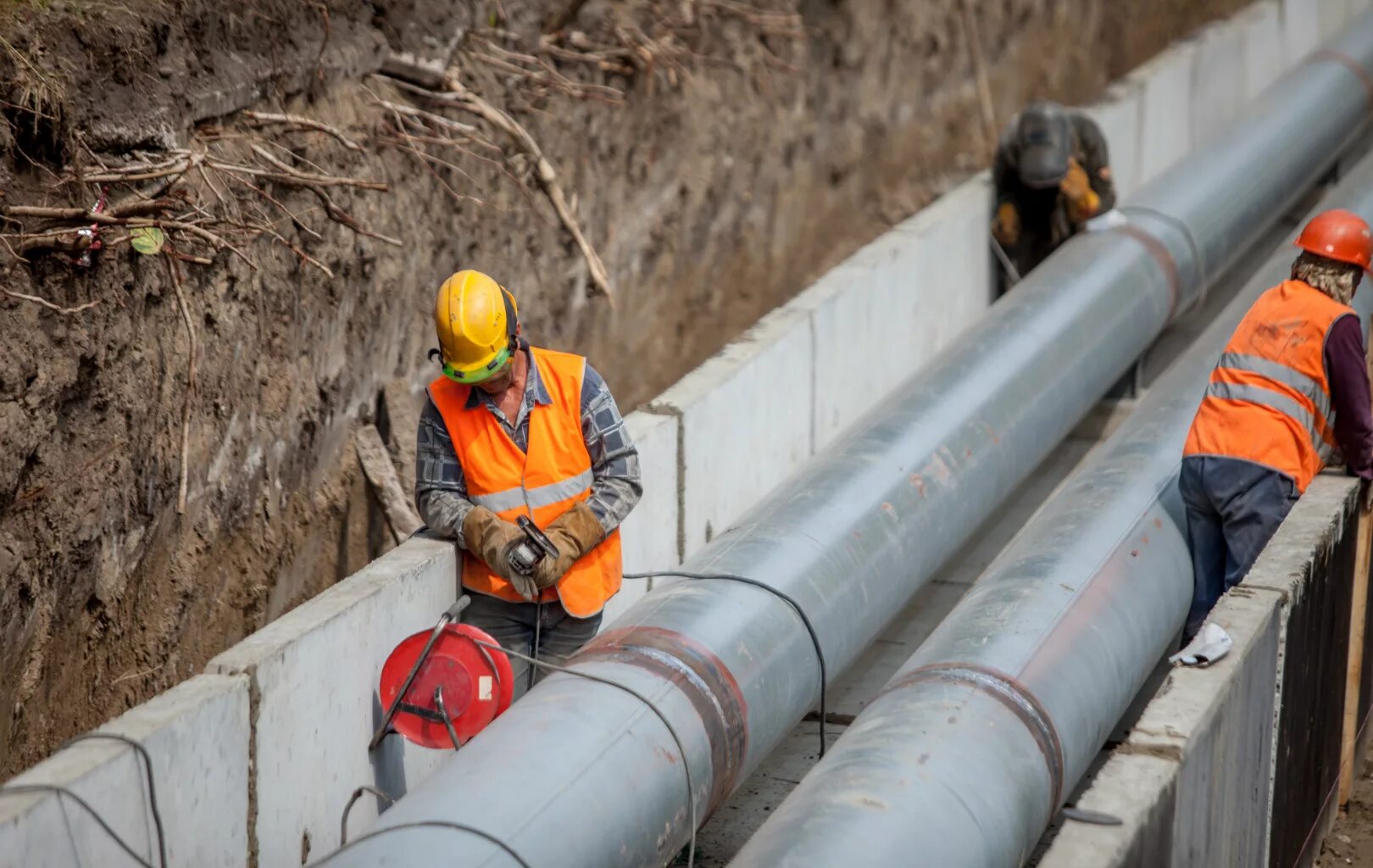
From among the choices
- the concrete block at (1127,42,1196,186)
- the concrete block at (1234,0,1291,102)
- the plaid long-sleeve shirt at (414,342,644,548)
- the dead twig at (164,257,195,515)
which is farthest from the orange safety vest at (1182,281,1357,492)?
the concrete block at (1234,0,1291,102)

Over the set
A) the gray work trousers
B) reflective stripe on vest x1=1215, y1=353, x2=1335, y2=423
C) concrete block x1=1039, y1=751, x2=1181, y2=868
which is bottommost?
the gray work trousers

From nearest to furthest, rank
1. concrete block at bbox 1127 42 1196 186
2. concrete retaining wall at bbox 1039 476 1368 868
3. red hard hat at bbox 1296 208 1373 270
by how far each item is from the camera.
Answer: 1. concrete retaining wall at bbox 1039 476 1368 868
2. red hard hat at bbox 1296 208 1373 270
3. concrete block at bbox 1127 42 1196 186

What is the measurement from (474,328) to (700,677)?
1.28 metres

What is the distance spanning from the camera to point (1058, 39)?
44.9ft

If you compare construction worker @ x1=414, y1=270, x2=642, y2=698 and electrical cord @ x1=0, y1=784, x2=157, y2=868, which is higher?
construction worker @ x1=414, y1=270, x2=642, y2=698

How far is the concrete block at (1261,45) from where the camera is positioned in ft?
47.1

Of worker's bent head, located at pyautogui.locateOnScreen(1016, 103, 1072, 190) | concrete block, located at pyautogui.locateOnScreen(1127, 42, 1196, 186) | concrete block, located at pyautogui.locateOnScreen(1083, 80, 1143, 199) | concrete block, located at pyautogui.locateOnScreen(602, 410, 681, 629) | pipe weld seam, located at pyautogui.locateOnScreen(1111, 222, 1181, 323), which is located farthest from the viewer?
concrete block, located at pyautogui.locateOnScreen(1127, 42, 1196, 186)

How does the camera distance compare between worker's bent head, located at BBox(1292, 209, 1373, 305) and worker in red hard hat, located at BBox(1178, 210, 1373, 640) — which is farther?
worker's bent head, located at BBox(1292, 209, 1373, 305)

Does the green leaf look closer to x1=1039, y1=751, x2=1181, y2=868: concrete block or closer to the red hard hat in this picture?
x1=1039, y1=751, x2=1181, y2=868: concrete block

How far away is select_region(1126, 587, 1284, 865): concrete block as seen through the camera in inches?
154

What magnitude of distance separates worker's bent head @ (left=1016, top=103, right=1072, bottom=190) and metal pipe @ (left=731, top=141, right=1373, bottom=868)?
113 inches

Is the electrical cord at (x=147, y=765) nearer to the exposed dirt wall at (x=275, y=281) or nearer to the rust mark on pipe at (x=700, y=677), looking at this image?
the exposed dirt wall at (x=275, y=281)

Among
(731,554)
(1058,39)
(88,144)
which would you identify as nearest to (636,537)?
(731,554)

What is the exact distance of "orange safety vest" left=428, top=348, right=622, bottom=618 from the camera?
503 centimetres
